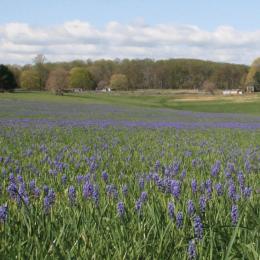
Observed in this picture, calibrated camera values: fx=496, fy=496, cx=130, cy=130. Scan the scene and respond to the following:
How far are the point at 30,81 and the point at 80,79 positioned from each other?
19.7 m

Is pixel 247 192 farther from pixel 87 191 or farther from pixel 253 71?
pixel 253 71

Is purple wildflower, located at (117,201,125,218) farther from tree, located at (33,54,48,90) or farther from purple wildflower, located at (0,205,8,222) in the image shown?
tree, located at (33,54,48,90)

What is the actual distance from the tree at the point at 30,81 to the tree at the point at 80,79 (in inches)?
534

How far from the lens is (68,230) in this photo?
11.3ft

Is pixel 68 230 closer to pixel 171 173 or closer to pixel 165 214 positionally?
pixel 165 214

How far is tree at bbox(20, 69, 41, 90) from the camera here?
12855 cm

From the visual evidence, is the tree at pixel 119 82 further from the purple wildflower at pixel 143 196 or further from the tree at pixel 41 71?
the purple wildflower at pixel 143 196

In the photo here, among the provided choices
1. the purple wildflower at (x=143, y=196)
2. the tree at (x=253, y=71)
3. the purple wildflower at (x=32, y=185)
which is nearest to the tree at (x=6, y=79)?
the tree at (x=253, y=71)

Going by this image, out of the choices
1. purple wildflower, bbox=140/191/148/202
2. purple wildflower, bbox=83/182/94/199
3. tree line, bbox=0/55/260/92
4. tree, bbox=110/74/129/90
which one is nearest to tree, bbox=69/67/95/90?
tree line, bbox=0/55/260/92

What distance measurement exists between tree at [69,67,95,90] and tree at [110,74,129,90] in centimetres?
695

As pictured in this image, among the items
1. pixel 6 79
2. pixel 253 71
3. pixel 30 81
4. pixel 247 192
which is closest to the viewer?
pixel 247 192

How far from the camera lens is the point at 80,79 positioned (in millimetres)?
144875

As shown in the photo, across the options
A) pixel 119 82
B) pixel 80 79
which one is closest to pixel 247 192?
pixel 80 79

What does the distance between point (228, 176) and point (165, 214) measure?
2668mm
